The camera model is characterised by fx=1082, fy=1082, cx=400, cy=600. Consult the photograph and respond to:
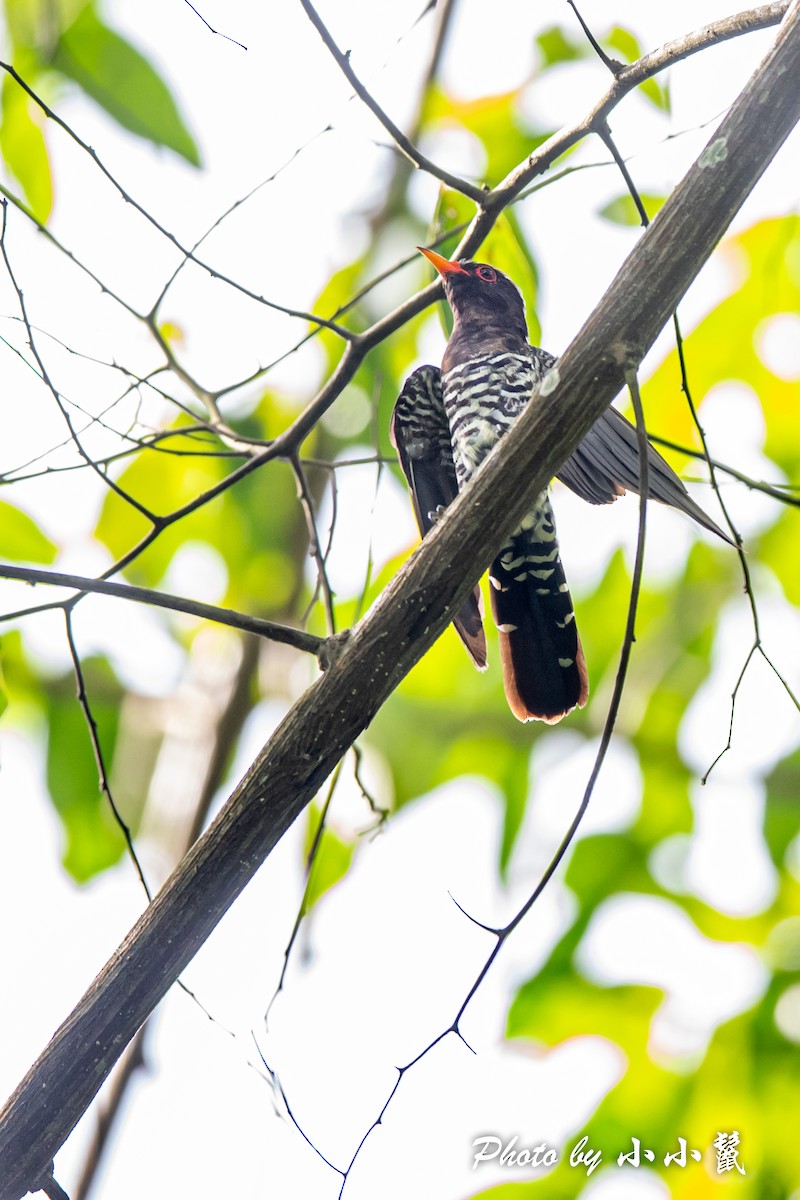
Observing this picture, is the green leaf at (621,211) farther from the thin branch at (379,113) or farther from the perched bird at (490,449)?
the thin branch at (379,113)

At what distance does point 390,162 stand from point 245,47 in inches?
95.1

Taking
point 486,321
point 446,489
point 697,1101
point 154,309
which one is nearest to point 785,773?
point 697,1101

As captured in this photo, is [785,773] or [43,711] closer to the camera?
[785,773]

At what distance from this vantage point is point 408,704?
3.93 m

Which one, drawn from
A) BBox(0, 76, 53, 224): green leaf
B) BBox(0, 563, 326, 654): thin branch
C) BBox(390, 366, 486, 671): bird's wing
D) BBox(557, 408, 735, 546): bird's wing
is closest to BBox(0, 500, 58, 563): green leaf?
BBox(0, 76, 53, 224): green leaf

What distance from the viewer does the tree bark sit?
163 centimetres

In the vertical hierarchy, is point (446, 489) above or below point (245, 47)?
above

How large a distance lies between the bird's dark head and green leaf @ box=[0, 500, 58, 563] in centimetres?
151

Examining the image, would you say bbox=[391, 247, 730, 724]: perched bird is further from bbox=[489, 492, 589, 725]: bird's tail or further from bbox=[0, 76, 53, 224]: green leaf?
bbox=[0, 76, 53, 224]: green leaf

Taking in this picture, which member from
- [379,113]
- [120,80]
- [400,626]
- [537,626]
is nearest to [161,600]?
[400,626]

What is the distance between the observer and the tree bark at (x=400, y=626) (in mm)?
1630

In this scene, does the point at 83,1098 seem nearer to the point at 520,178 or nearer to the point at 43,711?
the point at 520,178

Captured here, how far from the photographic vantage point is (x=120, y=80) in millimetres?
3199

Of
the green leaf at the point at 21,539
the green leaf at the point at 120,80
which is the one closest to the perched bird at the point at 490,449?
the green leaf at the point at 120,80
